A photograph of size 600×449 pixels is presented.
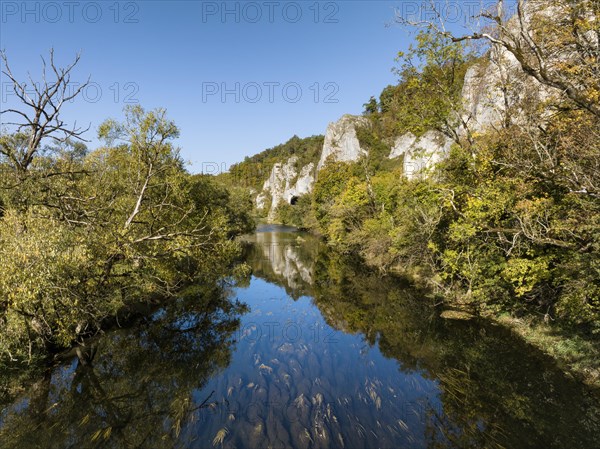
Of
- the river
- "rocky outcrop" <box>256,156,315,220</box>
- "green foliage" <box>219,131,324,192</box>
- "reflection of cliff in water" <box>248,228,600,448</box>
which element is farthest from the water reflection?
"green foliage" <box>219,131,324,192</box>

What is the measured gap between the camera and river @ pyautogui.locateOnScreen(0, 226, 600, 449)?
1053 cm

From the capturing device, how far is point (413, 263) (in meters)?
32.1

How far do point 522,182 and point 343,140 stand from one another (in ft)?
303

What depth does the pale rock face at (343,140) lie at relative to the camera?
101 metres

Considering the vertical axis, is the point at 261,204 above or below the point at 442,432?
above

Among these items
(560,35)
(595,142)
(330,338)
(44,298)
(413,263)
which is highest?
(560,35)

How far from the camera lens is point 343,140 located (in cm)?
10500

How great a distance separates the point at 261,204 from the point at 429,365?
142858mm

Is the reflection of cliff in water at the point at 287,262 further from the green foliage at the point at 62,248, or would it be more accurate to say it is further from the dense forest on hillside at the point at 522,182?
the green foliage at the point at 62,248

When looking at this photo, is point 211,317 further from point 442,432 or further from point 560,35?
point 560,35

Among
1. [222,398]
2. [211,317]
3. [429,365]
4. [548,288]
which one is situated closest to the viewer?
[222,398]

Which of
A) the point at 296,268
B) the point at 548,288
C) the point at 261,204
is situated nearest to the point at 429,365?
the point at 548,288

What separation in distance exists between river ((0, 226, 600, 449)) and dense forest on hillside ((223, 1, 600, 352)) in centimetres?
295

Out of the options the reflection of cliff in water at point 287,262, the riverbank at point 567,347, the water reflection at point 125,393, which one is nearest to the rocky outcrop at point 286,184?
the reflection of cliff in water at point 287,262
